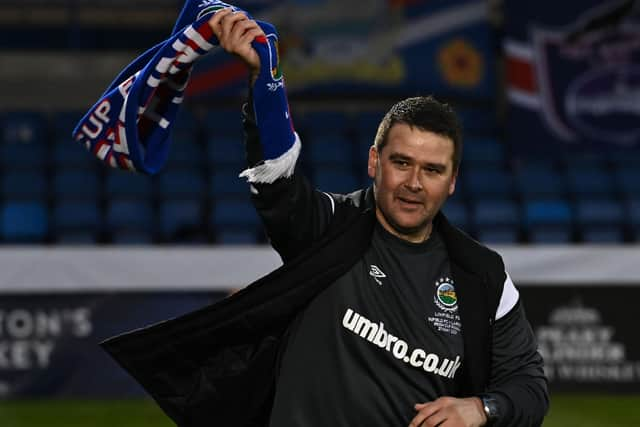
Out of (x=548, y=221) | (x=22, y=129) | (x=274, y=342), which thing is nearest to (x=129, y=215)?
(x=22, y=129)

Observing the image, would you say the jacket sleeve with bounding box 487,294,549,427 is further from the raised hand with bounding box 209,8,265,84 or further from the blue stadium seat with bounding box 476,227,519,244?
the blue stadium seat with bounding box 476,227,519,244

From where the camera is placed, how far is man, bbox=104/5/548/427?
2977 millimetres

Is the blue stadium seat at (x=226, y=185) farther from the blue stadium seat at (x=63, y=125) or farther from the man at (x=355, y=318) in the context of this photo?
the man at (x=355, y=318)

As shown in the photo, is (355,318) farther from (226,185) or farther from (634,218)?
(634,218)

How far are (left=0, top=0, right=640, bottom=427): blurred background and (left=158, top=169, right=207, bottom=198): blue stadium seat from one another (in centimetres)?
3

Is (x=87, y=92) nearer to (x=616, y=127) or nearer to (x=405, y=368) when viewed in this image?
(x=616, y=127)

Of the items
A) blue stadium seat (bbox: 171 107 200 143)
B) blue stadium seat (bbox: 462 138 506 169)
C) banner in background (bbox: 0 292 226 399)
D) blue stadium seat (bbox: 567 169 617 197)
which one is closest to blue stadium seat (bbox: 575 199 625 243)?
blue stadium seat (bbox: 567 169 617 197)

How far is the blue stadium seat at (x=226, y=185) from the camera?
1114 centimetres

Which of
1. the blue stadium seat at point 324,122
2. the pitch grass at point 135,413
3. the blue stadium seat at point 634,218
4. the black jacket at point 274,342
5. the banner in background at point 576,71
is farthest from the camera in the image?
the banner in background at point 576,71

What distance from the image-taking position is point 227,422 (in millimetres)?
3223

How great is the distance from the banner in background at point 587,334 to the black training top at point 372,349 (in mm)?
5992

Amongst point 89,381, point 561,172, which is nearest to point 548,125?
point 561,172

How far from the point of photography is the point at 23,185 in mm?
10969

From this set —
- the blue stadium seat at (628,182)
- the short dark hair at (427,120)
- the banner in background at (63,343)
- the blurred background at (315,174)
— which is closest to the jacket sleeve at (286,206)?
the short dark hair at (427,120)
